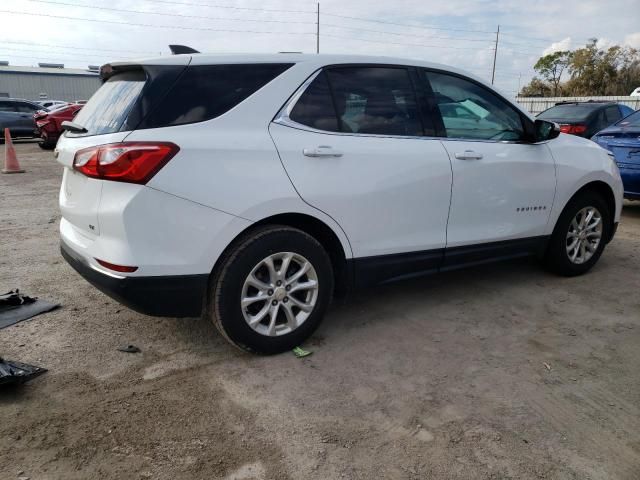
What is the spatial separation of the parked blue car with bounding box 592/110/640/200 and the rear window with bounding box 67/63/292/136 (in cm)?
559

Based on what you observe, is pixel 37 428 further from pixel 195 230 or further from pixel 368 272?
pixel 368 272

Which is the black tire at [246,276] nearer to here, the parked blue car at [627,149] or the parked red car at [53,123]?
the parked blue car at [627,149]

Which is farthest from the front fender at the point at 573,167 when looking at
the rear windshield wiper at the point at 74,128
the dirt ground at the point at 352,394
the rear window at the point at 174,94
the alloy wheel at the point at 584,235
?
the rear windshield wiper at the point at 74,128

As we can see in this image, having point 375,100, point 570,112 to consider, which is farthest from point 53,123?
point 375,100

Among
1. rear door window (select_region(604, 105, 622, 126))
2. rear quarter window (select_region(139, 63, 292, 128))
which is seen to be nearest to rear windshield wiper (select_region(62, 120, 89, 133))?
rear quarter window (select_region(139, 63, 292, 128))

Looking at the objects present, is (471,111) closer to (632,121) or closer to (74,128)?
(74,128)

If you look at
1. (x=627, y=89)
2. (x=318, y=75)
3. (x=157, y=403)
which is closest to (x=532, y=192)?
(x=318, y=75)

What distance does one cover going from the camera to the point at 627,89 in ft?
141

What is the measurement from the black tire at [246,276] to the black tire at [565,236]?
237cm

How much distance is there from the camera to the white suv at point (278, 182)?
273 cm

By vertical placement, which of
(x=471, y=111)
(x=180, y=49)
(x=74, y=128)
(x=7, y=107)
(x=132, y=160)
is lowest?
(x=7, y=107)

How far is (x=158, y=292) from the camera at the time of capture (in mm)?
2773

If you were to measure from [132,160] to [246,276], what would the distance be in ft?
2.85

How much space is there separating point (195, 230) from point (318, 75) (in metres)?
1.26
